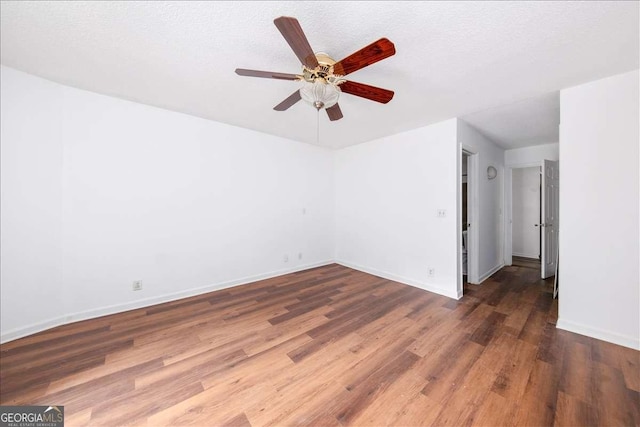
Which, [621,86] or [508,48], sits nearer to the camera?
[508,48]

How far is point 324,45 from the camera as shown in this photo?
1.64 metres

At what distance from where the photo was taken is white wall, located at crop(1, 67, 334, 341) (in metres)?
2.12

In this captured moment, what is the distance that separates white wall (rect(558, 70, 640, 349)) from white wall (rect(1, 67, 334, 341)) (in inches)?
146

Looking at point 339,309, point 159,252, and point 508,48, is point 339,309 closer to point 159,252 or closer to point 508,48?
point 159,252

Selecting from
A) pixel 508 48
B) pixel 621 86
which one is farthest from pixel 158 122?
pixel 621 86

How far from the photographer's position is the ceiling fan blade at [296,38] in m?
1.11

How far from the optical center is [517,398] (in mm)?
1454

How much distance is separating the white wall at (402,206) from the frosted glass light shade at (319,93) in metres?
2.12

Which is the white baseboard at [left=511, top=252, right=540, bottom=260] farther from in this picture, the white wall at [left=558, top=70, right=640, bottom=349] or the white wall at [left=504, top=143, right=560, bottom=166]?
the white wall at [left=558, top=70, right=640, bottom=349]

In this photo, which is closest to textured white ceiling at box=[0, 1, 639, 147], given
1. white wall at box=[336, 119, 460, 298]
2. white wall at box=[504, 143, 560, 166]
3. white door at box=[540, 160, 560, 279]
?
white wall at box=[336, 119, 460, 298]

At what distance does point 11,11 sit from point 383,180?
4.07 meters

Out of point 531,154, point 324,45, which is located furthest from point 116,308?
point 531,154

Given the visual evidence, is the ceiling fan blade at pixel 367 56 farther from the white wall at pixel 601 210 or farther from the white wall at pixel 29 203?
the white wall at pixel 29 203

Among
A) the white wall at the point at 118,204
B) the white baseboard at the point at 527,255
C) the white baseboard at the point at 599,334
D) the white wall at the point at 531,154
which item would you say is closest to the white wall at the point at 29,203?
the white wall at the point at 118,204
